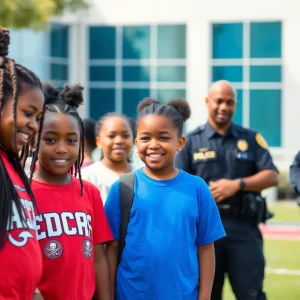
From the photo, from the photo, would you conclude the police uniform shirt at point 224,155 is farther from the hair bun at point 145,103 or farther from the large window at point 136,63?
the large window at point 136,63

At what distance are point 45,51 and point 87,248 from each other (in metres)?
28.5

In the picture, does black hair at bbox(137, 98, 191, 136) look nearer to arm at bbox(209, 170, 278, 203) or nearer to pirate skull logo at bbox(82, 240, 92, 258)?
pirate skull logo at bbox(82, 240, 92, 258)

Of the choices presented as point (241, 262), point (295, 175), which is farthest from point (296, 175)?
point (241, 262)

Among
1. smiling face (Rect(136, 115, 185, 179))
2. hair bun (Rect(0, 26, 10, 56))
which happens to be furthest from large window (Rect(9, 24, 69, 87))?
hair bun (Rect(0, 26, 10, 56))

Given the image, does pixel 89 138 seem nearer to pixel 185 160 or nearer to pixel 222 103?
pixel 185 160

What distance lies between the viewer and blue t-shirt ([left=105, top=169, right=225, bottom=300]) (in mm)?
4266

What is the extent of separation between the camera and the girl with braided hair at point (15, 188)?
3.19 m

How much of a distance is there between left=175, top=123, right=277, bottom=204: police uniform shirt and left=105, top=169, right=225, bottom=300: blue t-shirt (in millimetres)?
2116

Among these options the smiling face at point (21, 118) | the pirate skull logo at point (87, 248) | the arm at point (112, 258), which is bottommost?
the arm at point (112, 258)

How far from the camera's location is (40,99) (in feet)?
11.0

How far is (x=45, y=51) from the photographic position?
3191 centimetres

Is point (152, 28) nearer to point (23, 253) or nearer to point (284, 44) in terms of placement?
point (284, 44)

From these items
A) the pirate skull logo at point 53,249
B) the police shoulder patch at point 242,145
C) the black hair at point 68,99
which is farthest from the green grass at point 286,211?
the pirate skull logo at point 53,249

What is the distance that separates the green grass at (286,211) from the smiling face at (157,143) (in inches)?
588
